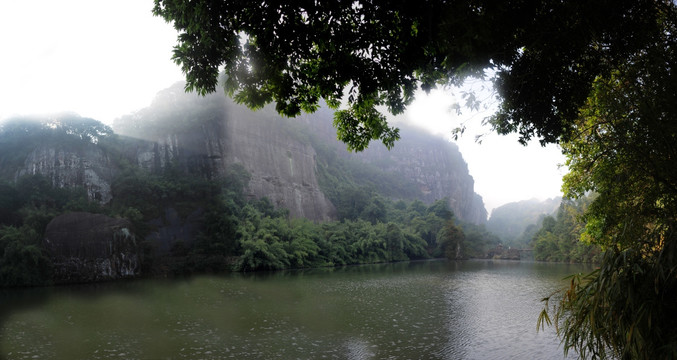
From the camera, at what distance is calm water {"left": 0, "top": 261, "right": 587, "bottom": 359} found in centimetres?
861

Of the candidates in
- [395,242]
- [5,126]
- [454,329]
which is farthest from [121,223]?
[395,242]

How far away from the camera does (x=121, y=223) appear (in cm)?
2367

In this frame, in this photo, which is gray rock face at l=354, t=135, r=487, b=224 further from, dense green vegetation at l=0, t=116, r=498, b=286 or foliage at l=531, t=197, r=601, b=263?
dense green vegetation at l=0, t=116, r=498, b=286

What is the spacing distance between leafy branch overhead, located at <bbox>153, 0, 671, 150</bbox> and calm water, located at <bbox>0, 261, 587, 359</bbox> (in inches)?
236

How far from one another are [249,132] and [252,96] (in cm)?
4371

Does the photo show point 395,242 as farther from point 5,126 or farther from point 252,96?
point 252,96

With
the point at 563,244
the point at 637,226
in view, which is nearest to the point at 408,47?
the point at 637,226

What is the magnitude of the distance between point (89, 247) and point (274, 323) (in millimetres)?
16169

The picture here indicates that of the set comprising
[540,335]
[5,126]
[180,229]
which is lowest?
[540,335]

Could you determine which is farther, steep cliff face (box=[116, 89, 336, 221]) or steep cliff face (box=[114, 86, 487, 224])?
steep cliff face (box=[114, 86, 487, 224])

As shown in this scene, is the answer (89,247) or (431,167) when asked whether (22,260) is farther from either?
(431,167)

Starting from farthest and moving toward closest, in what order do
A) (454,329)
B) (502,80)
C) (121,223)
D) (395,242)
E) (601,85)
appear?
(395,242)
(121,223)
(454,329)
(601,85)
(502,80)

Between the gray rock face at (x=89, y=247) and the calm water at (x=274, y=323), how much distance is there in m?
Result: 2.98

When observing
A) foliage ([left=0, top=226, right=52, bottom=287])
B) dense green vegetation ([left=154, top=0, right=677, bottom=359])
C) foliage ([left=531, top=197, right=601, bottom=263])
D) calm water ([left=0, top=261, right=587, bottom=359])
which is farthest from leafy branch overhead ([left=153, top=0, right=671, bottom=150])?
foliage ([left=531, top=197, right=601, bottom=263])
